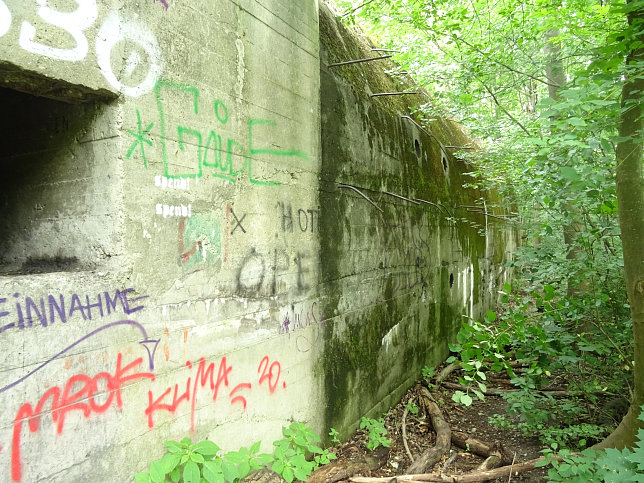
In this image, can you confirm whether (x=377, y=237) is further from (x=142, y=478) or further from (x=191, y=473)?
(x=142, y=478)

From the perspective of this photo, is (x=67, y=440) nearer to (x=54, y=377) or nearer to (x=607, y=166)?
(x=54, y=377)

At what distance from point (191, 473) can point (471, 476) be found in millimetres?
2431

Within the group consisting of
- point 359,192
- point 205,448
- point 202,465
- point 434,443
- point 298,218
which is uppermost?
point 359,192

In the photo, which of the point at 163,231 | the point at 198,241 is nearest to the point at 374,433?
the point at 198,241

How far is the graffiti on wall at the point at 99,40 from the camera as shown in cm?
178

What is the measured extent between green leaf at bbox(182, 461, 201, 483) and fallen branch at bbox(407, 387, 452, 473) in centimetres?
219

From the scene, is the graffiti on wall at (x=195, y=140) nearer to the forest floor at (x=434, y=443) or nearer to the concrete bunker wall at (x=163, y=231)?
the concrete bunker wall at (x=163, y=231)

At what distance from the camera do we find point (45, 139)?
231 centimetres

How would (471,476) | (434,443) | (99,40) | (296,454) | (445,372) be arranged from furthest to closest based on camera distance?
(445,372) → (434,443) → (471,476) → (296,454) → (99,40)

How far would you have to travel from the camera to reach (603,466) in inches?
104

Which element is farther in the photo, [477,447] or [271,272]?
[477,447]

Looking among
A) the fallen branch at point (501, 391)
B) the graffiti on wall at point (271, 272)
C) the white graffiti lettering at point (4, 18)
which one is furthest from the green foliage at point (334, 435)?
the white graffiti lettering at point (4, 18)

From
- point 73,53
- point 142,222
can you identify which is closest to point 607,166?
point 142,222

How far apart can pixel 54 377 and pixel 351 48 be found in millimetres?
4179
